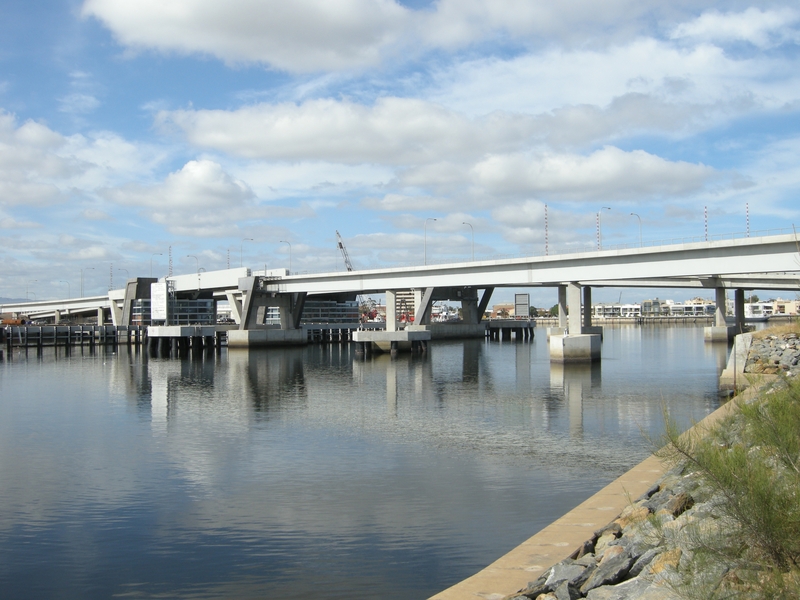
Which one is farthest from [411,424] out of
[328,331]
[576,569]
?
[328,331]

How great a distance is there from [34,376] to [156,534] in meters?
46.7

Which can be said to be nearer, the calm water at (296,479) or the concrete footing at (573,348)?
the calm water at (296,479)

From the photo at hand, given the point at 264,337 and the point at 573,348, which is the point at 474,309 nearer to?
the point at 264,337

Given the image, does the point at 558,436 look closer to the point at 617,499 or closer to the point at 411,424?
the point at 411,424

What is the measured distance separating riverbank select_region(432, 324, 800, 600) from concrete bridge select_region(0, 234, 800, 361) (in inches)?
703

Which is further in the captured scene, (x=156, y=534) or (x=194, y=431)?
(x=194, y=431)

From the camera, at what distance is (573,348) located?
57.8 meters

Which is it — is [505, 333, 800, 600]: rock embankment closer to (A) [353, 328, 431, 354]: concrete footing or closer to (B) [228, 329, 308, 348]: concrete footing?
(A) [353, 328, 431, 354]: concrete footing

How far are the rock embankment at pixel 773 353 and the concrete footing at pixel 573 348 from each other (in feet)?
74.8

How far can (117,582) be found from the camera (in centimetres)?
1299

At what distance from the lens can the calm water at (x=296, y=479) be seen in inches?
527

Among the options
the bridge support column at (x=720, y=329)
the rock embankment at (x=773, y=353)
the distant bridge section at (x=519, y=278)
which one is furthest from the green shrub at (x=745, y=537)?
the bridge support column at (x=720, y=329)

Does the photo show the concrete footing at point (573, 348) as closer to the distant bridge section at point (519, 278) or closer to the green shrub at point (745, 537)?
the distant bridge section at point (519, 278)

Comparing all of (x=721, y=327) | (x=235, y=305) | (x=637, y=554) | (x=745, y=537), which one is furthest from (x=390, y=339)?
(x=745, y=537)
